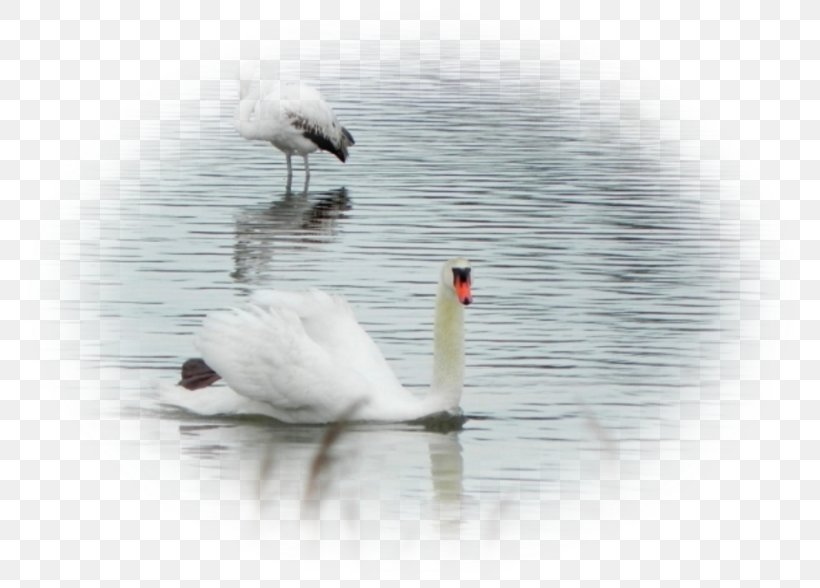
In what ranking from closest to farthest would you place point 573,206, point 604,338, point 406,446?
1. point 406,446
2. point 604,338
3. point 573,206

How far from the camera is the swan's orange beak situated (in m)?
12.0

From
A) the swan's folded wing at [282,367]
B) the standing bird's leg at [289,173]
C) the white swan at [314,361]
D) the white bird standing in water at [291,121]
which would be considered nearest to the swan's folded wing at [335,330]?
the white swan at [314,361]

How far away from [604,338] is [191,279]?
13.3 feet

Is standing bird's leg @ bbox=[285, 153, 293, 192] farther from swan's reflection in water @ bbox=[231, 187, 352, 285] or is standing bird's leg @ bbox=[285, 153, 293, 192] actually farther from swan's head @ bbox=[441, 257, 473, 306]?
swan's head @ bbox=[441, 257, 473, 306]

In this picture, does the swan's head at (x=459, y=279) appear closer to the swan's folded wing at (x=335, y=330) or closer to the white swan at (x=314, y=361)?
the white swan at (x=314, y=361)

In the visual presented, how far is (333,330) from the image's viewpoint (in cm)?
1232

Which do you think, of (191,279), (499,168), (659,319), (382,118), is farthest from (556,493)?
(382,118)

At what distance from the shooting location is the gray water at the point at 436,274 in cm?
1141

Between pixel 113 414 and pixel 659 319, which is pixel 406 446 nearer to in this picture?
pixel 113 414

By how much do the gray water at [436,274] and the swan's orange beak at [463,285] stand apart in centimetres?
78

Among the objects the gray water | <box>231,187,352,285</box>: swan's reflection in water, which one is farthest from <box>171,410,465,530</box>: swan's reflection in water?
<box>231,187,352,285</box>: swan's reflection in water

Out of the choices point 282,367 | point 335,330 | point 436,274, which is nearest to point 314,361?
point 282,367

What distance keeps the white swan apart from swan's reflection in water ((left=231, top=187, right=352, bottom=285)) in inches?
166

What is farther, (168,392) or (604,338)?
(604,338)
